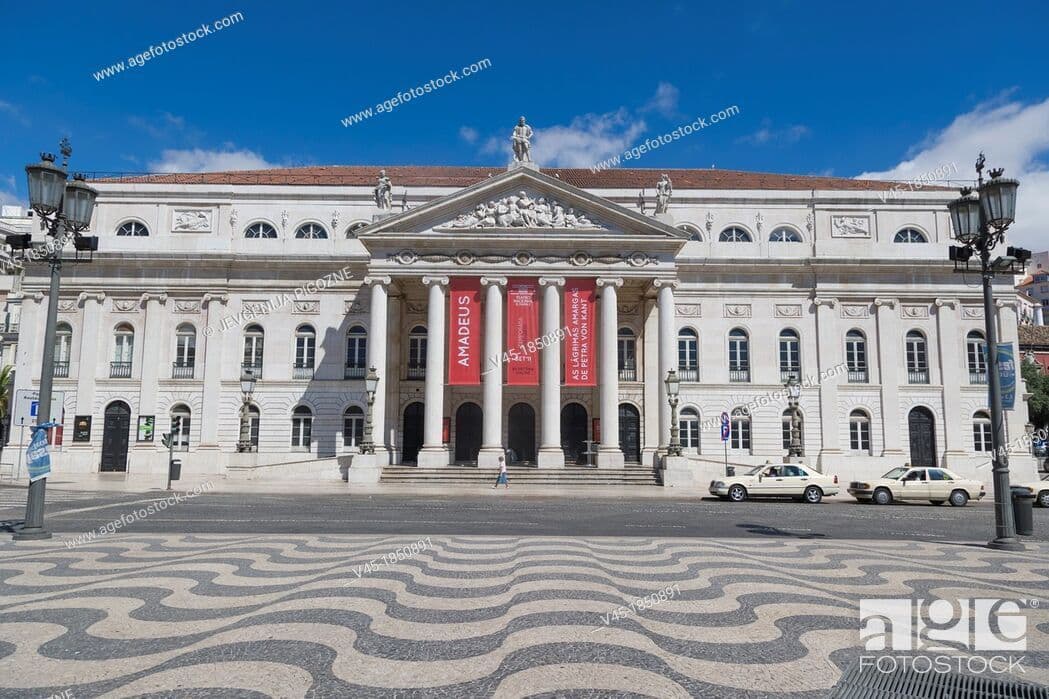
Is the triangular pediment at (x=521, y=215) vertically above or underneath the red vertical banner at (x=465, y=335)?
above

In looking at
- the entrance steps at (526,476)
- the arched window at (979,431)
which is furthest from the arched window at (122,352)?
the arched window at (979,431)

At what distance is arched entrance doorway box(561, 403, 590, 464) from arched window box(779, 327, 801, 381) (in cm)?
1064

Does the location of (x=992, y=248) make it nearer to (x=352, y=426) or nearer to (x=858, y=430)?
(x=858, y=430)

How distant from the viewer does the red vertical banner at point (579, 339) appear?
31.2 meters

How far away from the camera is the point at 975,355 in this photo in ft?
117

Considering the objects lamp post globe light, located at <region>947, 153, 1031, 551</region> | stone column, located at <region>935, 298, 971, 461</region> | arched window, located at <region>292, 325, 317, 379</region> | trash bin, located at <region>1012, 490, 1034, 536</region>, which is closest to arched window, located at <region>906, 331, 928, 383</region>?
stone column, located at <region>935, 298, 971, 461</region>

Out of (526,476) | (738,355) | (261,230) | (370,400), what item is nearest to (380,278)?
(370,400)

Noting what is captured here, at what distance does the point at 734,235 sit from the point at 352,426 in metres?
23.3

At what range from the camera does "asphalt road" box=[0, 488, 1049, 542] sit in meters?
12.1

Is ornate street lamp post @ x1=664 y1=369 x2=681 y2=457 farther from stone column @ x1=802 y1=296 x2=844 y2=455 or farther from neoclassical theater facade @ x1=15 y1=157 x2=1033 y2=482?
stone column @ x1=802 y1=296 x2=844 y2=455

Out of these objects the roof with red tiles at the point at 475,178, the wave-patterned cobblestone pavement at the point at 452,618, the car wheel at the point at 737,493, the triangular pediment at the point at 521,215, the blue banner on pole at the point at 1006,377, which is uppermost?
the roof with red tiles at the point at 475,178

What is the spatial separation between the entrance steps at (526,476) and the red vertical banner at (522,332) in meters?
4.39

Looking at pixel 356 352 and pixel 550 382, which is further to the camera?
pixel 356 352

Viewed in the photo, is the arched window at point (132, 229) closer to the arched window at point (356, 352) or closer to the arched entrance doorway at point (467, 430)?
the arched window at point (356, 352)
